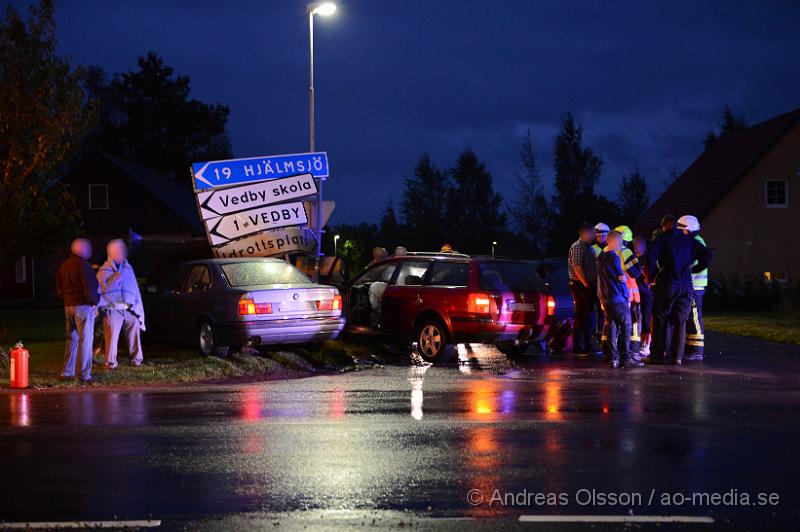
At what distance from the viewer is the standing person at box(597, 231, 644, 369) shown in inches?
616

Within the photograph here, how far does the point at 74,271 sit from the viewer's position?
14.1 meters

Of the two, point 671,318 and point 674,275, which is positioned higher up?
point 674,275

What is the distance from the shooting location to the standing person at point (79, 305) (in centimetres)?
1405

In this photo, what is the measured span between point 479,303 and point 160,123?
64.3 metres

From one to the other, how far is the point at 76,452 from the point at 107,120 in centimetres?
7835

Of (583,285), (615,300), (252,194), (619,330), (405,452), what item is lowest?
(405,452)

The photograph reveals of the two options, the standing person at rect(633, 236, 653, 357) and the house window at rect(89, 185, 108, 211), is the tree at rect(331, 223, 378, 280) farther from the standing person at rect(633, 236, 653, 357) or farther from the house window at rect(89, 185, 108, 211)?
the house window at rect(89, 185, 108, 211)

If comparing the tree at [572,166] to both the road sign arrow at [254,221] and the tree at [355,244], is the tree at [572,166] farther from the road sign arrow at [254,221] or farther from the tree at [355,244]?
the road sign arrow at [254,221]

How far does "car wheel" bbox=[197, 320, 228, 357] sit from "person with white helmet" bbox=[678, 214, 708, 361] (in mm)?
7010

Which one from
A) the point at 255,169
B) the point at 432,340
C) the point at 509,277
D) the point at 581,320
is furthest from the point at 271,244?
the point at 581,320

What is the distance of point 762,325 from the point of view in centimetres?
2506

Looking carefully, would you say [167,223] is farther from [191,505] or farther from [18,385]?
[191,505]

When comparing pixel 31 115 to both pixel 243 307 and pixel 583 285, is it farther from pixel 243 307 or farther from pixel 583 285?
pixel 583 285

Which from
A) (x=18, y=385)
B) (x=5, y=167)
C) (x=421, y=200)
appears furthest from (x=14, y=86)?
(x=421, y=200)
